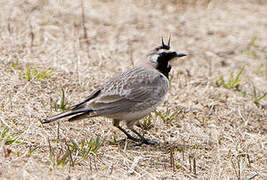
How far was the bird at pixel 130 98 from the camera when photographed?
4.82 metres

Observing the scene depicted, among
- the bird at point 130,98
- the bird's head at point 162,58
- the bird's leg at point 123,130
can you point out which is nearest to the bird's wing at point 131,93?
the bird at point 130,98

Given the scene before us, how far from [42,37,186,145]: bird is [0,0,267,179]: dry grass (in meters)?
0.31

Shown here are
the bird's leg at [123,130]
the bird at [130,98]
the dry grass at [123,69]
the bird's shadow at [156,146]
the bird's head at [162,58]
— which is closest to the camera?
the dry grass at [123,69]

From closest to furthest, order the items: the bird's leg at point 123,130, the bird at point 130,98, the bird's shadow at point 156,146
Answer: the bird at point 130,98, the bird's shadow at point 156,146, the bird's leg at point 123,130

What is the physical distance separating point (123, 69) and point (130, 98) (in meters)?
2.04

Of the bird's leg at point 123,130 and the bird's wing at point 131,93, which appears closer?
the bird's wing at point 131,93

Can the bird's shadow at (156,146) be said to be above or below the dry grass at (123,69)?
below

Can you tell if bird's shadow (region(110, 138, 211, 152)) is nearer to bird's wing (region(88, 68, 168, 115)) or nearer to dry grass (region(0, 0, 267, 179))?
dry grass (region(0, 0, 267, 179))

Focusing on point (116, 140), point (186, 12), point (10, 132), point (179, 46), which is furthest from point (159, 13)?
point (10, 132)

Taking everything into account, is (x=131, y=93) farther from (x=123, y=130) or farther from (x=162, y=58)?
(x=162, y=58)

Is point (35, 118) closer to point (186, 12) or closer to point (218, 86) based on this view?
point (218, 86)

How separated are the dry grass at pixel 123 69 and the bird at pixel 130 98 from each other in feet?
1.01

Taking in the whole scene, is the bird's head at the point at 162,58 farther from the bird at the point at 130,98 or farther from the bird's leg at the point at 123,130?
the bird's leg at the point at 123,130

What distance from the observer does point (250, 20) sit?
991 centimetres
